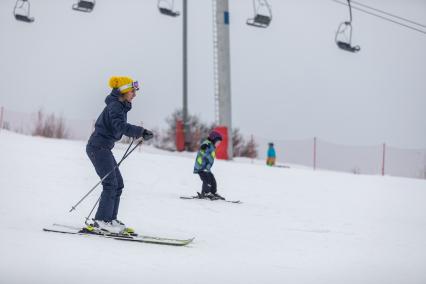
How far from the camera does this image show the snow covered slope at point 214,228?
5418 millimetres

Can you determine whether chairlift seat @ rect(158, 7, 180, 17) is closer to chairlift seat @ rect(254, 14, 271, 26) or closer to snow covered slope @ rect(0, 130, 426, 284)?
chairlift seat @ rect(254, 14, 271, 26)

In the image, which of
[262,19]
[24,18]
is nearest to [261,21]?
[262,19]

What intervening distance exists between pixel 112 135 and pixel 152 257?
153 centimetres

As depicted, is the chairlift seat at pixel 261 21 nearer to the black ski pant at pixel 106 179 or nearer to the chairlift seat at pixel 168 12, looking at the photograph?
the chairlift seat at pixel 168 12

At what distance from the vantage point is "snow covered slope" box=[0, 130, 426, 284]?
5.42 meters

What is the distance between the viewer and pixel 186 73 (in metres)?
26.3

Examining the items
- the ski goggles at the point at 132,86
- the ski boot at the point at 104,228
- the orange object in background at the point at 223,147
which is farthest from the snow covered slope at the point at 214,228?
the orange object in background at the point at 223,147

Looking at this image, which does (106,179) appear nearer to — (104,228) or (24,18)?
(104,228)

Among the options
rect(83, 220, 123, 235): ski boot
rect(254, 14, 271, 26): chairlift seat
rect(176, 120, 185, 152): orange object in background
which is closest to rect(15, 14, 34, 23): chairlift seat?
rect(254, 14, 271, 26): chairlift seat

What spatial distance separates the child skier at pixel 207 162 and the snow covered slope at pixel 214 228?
0.69 m

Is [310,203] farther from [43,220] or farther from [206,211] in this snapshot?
[43,220]

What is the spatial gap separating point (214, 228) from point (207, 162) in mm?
3327

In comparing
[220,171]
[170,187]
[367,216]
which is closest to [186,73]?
[220,171]

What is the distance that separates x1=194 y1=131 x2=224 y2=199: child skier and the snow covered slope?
0.69m
